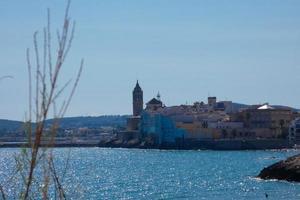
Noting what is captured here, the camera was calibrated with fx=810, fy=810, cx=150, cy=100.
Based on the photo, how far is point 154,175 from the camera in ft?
175

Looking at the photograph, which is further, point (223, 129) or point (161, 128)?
point (161, 128)

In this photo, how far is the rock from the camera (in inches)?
1750

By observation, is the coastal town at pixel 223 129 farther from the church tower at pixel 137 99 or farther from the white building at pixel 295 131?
the church tower at pixel 137 99

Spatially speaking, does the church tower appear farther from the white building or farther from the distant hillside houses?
the white building

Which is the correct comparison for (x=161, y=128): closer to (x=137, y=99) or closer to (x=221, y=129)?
(x=221, y=129)

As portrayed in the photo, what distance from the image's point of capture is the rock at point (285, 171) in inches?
1750

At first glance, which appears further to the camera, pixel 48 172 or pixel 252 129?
pixel 252 129

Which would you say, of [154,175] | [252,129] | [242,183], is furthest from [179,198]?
[252,129]

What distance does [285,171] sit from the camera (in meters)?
45.4

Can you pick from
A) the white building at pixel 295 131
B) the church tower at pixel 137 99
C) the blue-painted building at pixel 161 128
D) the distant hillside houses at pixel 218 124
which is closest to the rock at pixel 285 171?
the white building at pixel 295 131

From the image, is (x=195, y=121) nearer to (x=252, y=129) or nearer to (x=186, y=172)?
(x=252, y=129)

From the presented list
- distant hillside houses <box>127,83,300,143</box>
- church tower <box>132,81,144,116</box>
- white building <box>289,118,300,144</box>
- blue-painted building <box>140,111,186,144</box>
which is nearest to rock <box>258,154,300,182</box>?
white building <box>289,118,300,144</box>

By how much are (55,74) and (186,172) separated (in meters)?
53.1

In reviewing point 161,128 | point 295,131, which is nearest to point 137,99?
point 161,128
